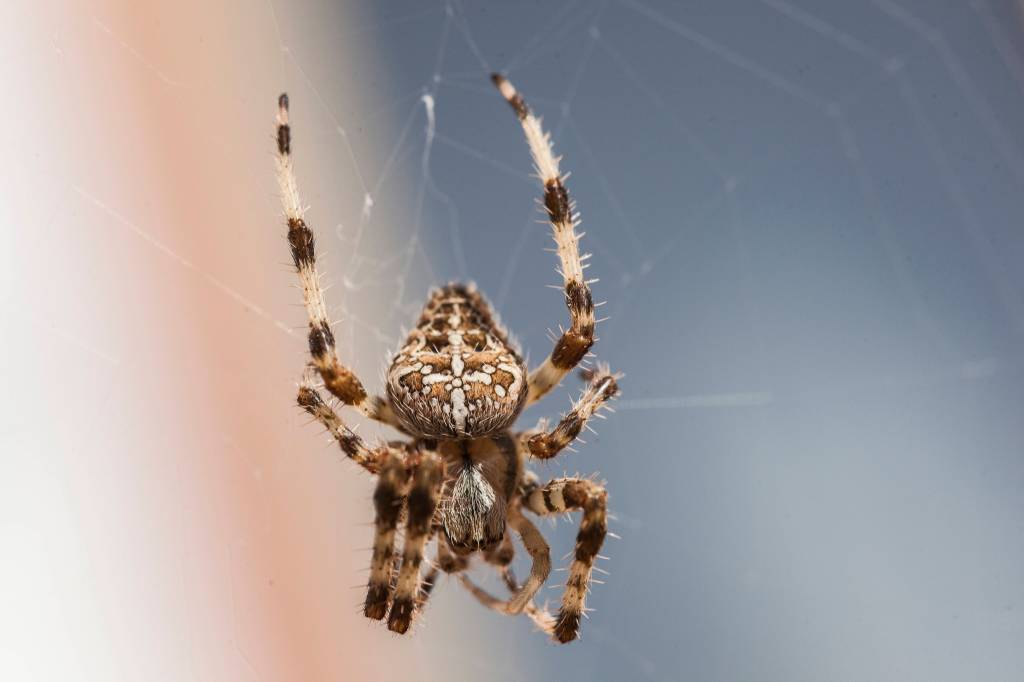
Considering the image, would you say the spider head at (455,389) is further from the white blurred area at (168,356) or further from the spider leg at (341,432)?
the white blurred area at (168,356)

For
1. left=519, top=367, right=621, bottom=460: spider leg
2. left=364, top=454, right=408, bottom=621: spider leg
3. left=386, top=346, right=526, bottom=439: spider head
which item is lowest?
left=364, top=454, right=408, bottom=621: spider leg

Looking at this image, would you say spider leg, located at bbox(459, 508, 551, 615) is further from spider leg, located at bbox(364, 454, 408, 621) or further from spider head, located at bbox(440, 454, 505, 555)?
spider leg, located at bbox(364, 454, 408, 621)

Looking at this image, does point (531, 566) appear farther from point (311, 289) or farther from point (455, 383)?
point (311, 289)

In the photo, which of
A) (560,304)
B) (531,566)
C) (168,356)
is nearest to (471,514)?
(531,566)

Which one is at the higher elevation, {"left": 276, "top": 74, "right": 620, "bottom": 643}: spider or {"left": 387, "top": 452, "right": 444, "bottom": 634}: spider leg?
{"left": 276, "top": 74, "right": 620, "bottom": 643}: spider

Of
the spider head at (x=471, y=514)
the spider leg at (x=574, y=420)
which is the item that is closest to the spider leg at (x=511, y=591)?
the spider head at (x=471, y=514)

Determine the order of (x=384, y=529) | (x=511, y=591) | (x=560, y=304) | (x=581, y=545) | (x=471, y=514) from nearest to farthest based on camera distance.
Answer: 1. (x=384, y=529)
2. (x=581, y=545)
3. (x=471, y=514)
4. (x=511, y=591)
5. (x=560, y=304)

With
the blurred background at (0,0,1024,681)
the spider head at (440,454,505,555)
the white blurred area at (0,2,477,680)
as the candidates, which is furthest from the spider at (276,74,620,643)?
the blurred background at (0,0,1024,681)
